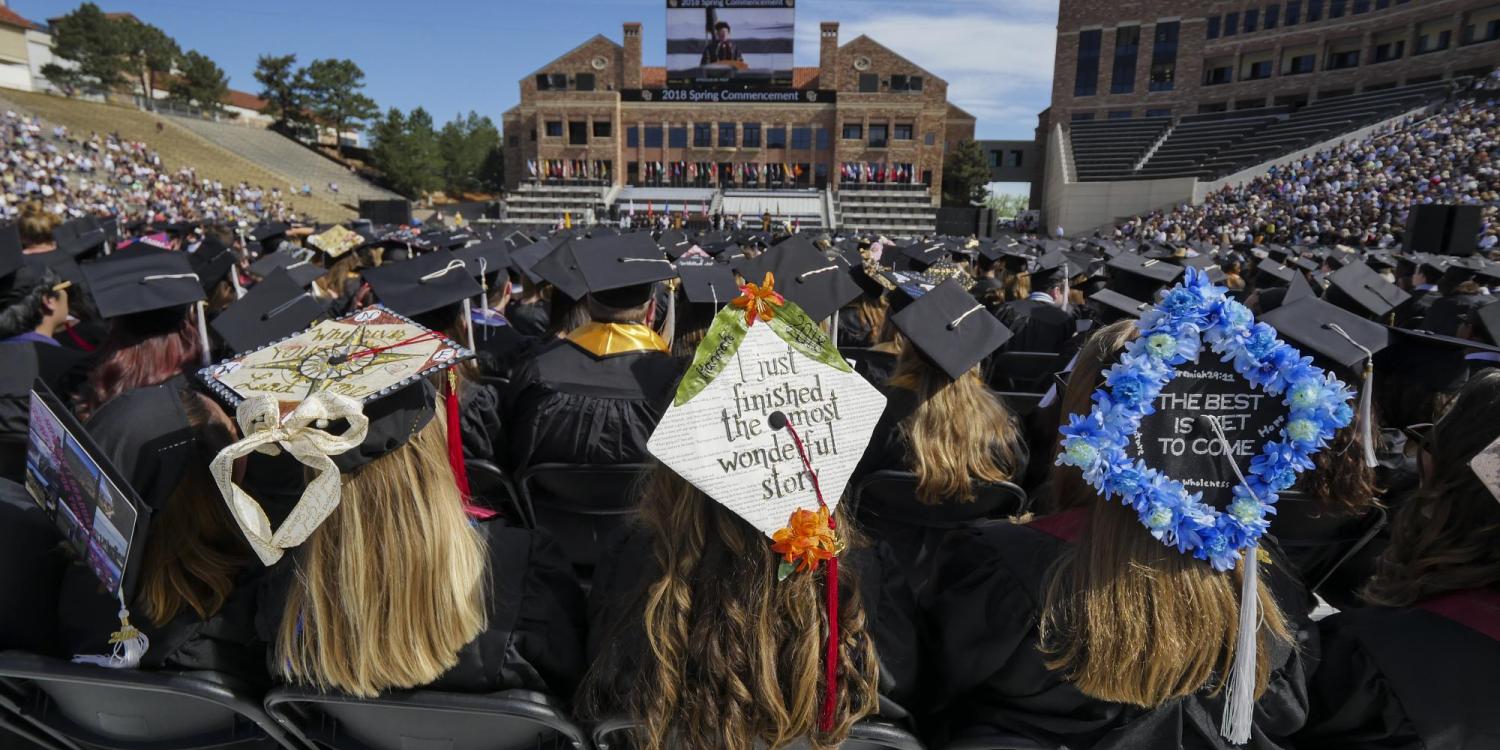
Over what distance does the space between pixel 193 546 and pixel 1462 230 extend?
20.1 metres

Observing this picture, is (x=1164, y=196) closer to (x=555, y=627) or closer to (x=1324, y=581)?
(x=1324, y=581)

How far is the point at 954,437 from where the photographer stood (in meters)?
2.61

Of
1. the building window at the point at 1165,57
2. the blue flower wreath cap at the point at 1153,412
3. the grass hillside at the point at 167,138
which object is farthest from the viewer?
the building window at the point at 1165,57

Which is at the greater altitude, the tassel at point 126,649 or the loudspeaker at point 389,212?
the loudspeaker at point 389,212

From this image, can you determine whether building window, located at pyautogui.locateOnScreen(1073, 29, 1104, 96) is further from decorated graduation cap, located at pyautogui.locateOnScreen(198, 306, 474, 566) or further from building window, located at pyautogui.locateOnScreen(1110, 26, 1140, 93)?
decorated graduation cap, located at pyautogui.locateOnScreen(198, 306, 474, 566)

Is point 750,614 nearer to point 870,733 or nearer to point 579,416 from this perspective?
point 870,733

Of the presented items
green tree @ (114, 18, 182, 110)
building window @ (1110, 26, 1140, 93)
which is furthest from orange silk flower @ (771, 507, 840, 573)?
green tree @ (114, 18, 182, 110)

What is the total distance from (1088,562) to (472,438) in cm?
256

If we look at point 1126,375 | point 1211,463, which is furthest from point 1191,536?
point 1126,375

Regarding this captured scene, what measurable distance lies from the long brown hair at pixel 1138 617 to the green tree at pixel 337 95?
67941mm

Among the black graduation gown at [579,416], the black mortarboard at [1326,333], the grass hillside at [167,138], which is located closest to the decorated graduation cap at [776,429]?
the black graduation gown at [579,416]

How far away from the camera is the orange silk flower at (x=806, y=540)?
127 centimetres

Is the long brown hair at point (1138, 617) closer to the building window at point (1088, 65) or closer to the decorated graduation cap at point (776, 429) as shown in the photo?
the decorated graduation cap at point (776, 429)

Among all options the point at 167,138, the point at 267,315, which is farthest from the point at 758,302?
the point at 167,138
